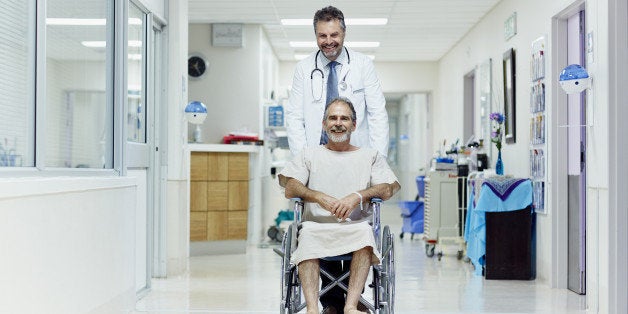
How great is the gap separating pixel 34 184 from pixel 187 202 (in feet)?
11.8

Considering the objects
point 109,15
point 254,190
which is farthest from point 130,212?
point 254,190

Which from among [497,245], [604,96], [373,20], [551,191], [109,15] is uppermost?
[373,20]

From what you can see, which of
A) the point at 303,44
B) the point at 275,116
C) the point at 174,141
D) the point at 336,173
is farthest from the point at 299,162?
the point at 303,44

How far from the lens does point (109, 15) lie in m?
4.90

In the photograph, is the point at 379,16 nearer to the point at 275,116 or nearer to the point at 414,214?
the point at 275,116

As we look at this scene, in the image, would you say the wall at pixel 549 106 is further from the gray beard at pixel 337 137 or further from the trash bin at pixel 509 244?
the gray beard at pixel 337 137

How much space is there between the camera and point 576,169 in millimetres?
6047

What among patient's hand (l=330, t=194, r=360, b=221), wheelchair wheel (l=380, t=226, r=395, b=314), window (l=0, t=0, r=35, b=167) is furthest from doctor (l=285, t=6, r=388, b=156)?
window (l=0, t=0, r=35, b=167)

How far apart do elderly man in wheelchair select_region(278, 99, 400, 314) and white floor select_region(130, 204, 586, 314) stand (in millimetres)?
1402

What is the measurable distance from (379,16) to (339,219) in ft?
20.1

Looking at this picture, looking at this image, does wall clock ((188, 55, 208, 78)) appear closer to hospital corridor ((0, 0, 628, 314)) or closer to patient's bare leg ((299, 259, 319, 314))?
hospital corridor ((0, 0, 628, 314))

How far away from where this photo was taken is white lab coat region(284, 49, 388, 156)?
4.04 m

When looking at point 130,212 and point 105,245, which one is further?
point 130,212

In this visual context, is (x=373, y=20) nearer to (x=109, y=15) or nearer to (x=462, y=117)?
(x=462, y=117)
